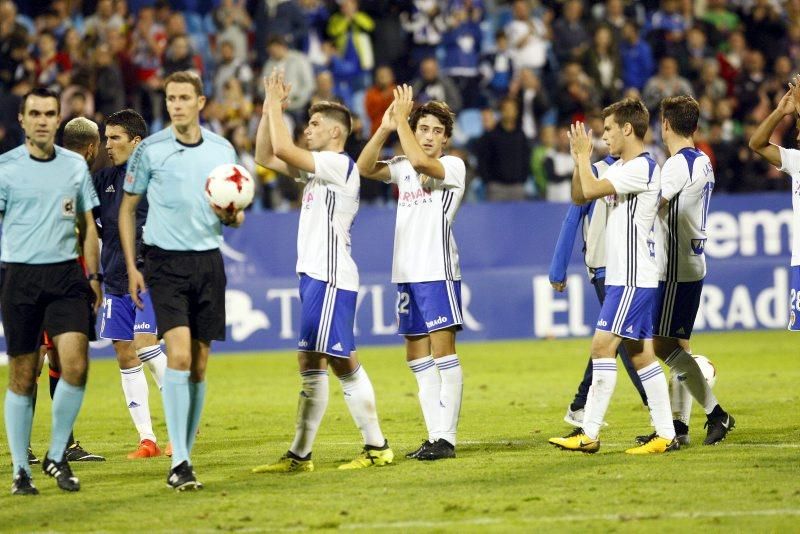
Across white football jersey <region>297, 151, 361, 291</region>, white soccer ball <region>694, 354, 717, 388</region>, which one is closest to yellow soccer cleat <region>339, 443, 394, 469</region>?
white football jersey <region>297, 151, 361, 291</region>

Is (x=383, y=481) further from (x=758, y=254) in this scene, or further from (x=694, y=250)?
(x=758, y=254)

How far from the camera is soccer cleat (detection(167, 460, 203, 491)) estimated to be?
7840 mm

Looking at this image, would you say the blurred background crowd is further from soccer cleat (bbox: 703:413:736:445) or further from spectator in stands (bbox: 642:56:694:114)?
soccer cleat (bbox: 703:413:736:445)

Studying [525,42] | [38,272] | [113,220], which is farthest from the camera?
[525,42]

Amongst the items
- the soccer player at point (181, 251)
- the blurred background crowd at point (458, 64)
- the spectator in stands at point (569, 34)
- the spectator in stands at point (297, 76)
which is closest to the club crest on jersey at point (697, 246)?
the soccer player at point (181, 251)

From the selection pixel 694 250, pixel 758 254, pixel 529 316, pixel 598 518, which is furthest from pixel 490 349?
pixel 598 518

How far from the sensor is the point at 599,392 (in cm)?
898

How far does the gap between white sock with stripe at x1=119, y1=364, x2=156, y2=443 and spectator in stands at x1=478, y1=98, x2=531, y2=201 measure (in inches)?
400

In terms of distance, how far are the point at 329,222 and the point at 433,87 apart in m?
12.6

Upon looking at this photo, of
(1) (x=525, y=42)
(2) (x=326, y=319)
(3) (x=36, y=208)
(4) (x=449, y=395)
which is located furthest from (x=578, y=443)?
(1) (x=525, y=42)

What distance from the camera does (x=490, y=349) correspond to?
17.5 metres

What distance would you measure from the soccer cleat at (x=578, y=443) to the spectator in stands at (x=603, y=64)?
13412 millimetres

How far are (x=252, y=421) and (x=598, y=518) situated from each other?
538cm

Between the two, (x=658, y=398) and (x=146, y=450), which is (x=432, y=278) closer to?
(x=658, y=398)
